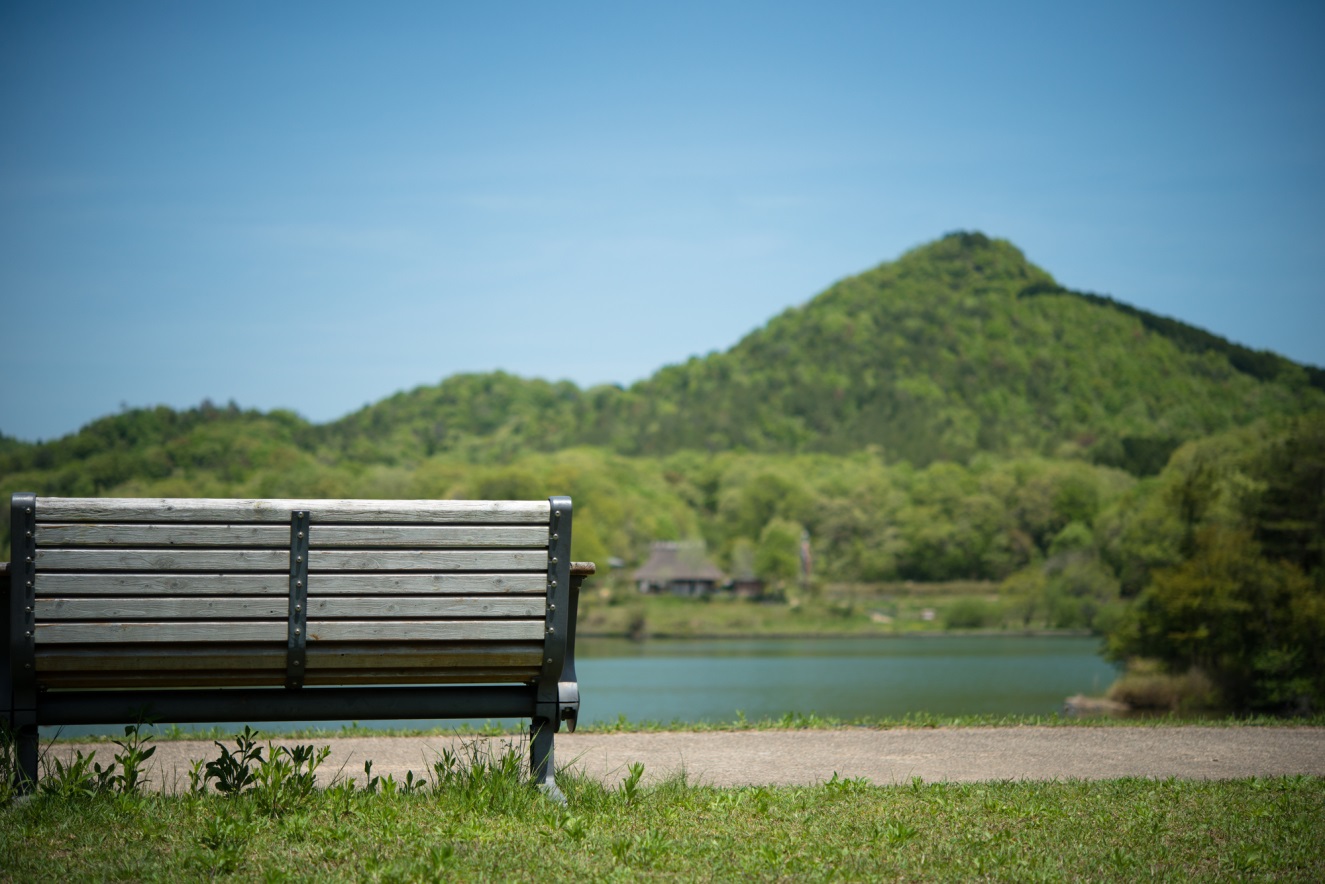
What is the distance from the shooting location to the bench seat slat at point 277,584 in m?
4.89

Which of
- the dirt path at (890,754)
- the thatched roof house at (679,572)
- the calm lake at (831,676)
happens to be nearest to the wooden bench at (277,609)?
the dirt path at (890,754)

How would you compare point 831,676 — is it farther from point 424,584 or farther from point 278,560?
point 278,560

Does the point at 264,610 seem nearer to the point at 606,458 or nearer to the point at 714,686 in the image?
the point at 714,686

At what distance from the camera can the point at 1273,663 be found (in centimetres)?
3491

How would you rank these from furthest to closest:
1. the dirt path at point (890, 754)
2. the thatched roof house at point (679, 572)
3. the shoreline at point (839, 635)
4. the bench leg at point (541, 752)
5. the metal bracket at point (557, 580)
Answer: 1. the thatched roof house at point (679, 572)
2. the shoreline at point (839, 635)
3. the dirt path at point (890, 754)
4. the bench leg at point (541, 752)
5. the metal bracket at point (557, 580)

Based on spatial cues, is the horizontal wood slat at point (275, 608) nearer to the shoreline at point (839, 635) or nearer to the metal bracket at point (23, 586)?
the metal bracket at point (23, 586)

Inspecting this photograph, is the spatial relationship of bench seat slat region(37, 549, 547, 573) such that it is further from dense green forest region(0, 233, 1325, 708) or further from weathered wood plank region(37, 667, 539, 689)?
dense green forest region(0, 233, 1325, 708)

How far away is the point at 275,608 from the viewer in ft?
16.7

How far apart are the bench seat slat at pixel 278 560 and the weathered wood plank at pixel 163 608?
0.13m

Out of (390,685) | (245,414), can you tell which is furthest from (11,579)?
(245,414)

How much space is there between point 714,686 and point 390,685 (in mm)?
46870

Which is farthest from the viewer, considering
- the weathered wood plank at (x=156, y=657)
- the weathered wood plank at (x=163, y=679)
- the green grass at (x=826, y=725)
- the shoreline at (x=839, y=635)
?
the shoreline at (x=839, y=635)

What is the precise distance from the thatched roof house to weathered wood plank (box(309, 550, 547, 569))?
11989cm

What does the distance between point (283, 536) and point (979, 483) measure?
493 ft
